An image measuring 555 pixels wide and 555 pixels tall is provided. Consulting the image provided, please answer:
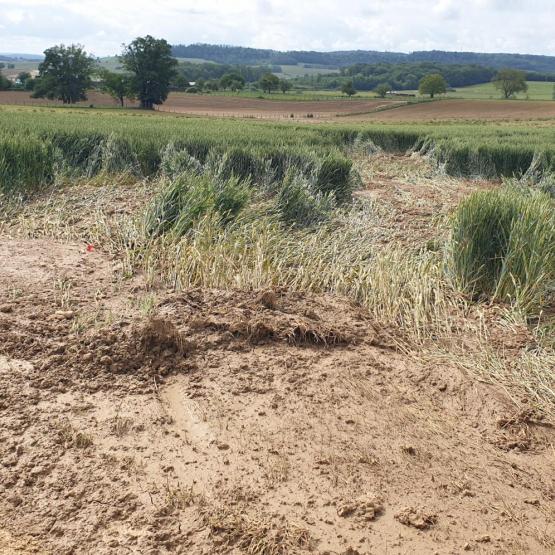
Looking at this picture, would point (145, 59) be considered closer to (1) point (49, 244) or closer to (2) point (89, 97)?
(2) point (89, 97)

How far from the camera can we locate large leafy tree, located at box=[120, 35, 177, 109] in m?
58.3

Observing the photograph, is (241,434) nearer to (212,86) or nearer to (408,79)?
(212,86)

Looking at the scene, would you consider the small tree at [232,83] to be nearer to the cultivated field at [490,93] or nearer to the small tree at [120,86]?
the small tree at [120,86]

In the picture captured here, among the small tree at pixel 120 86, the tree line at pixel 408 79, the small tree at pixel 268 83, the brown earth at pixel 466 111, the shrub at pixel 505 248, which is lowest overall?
the shrub at pixel 505 248

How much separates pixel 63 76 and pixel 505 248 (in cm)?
6539

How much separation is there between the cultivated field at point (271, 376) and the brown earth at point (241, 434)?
0.01m

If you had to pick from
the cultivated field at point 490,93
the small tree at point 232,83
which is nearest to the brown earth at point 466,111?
the cultivated field at point 490,93

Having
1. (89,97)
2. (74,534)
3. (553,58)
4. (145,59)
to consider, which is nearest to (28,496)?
(74,534)

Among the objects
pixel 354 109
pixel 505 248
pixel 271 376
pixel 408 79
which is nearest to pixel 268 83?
pixel 354 109

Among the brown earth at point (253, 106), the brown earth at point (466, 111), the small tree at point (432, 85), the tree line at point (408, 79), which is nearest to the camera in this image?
the brown earth at point (466, 111)

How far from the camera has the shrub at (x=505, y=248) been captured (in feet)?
17.4

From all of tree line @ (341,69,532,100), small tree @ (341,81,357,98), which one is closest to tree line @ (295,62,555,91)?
small tree @ (341,81,357,98)

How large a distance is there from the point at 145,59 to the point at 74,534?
61971 mm

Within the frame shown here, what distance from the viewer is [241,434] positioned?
3244mm
